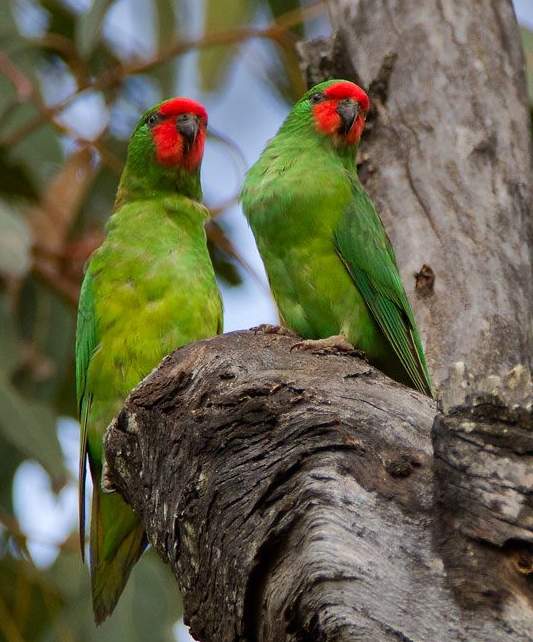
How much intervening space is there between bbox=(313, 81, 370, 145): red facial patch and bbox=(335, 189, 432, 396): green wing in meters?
0.31

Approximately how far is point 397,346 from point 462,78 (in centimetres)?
101

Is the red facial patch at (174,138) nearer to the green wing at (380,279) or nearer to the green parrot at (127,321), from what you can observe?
the green parrot at (127,321)

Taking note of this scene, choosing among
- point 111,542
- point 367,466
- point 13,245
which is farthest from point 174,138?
point 367,466

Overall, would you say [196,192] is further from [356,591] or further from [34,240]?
[356,591]

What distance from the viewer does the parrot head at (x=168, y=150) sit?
4.37 meters

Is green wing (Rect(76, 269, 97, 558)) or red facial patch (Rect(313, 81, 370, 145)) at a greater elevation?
red facial patch (Rect(313, 81, 370, 145))

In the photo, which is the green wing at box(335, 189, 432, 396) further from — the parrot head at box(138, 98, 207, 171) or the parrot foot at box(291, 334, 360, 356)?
the parrot head at box(138, 98, 207, 171)

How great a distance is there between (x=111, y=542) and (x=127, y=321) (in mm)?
807

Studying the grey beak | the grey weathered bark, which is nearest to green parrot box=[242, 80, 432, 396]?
the grey weathered bark

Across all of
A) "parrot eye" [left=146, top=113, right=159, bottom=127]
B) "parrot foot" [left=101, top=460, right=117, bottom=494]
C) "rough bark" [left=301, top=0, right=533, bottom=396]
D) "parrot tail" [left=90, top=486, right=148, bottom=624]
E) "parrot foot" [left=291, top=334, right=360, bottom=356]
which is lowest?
"parrot tail" [left=90, top=486, right=148, bottom=624]

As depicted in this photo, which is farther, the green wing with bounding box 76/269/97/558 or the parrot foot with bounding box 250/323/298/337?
the green wing with bounding box 76/269/97/558

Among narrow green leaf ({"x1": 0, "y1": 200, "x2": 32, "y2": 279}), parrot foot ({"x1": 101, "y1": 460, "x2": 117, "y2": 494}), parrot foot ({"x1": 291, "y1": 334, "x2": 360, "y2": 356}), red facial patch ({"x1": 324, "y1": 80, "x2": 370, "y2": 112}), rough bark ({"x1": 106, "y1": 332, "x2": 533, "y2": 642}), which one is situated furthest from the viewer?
narrow green leaf ({"x1": 0, "y1": 200, "x2": 32, "y2": 279})

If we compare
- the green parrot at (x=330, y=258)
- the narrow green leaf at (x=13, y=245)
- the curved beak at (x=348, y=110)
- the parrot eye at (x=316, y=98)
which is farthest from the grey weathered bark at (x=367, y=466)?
the narrow green leaf at (x=13, y=245)

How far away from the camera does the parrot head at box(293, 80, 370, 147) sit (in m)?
3.88
